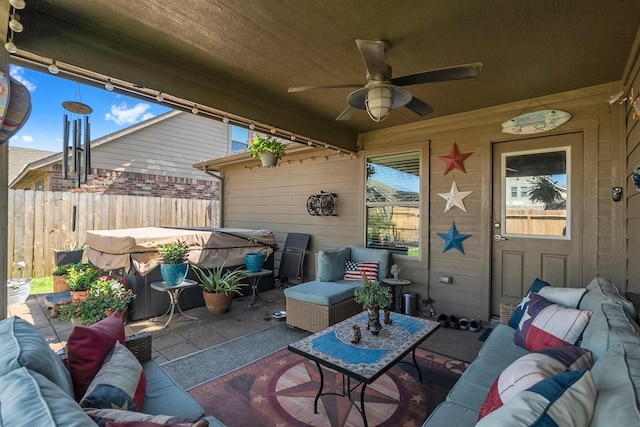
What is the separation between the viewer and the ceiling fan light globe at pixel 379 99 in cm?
240

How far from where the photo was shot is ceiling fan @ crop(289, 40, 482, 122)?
210 cm

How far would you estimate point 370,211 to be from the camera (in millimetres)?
5039

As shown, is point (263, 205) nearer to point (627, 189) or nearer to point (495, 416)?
point (627, 189)

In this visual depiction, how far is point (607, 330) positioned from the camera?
4.94 ft

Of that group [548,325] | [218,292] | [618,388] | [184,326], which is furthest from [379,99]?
[184,326]

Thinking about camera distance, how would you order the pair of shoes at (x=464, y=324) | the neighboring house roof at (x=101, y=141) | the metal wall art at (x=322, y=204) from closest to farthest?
1. the pair of shoes at (x=464, y=324)
2. the metal wall art at (x=322, y=204)
3. the neighboring house roof at (x=101, y=141)

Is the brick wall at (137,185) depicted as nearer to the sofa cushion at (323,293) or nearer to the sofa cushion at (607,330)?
the sofa cushion at (323,293)

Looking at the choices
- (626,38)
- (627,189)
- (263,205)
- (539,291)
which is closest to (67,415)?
(539,291)

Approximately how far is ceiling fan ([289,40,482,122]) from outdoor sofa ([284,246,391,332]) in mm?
2166

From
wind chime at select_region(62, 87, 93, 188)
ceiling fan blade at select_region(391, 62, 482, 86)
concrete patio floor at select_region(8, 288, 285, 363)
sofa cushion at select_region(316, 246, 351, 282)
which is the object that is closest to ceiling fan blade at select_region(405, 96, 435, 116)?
ceiling fan blade at select_region(391, 62, 482, 86)

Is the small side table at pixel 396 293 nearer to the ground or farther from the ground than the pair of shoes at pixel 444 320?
farther from the ground

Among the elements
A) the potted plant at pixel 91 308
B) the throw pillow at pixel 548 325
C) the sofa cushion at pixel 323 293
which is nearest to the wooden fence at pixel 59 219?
the potted plant at pixel 91 308

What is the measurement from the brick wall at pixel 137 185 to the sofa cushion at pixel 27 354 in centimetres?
673

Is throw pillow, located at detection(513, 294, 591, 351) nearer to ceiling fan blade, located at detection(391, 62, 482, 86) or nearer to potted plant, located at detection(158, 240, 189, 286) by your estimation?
ceiling fan blade, located at detection(391, 62, 482, 86)
